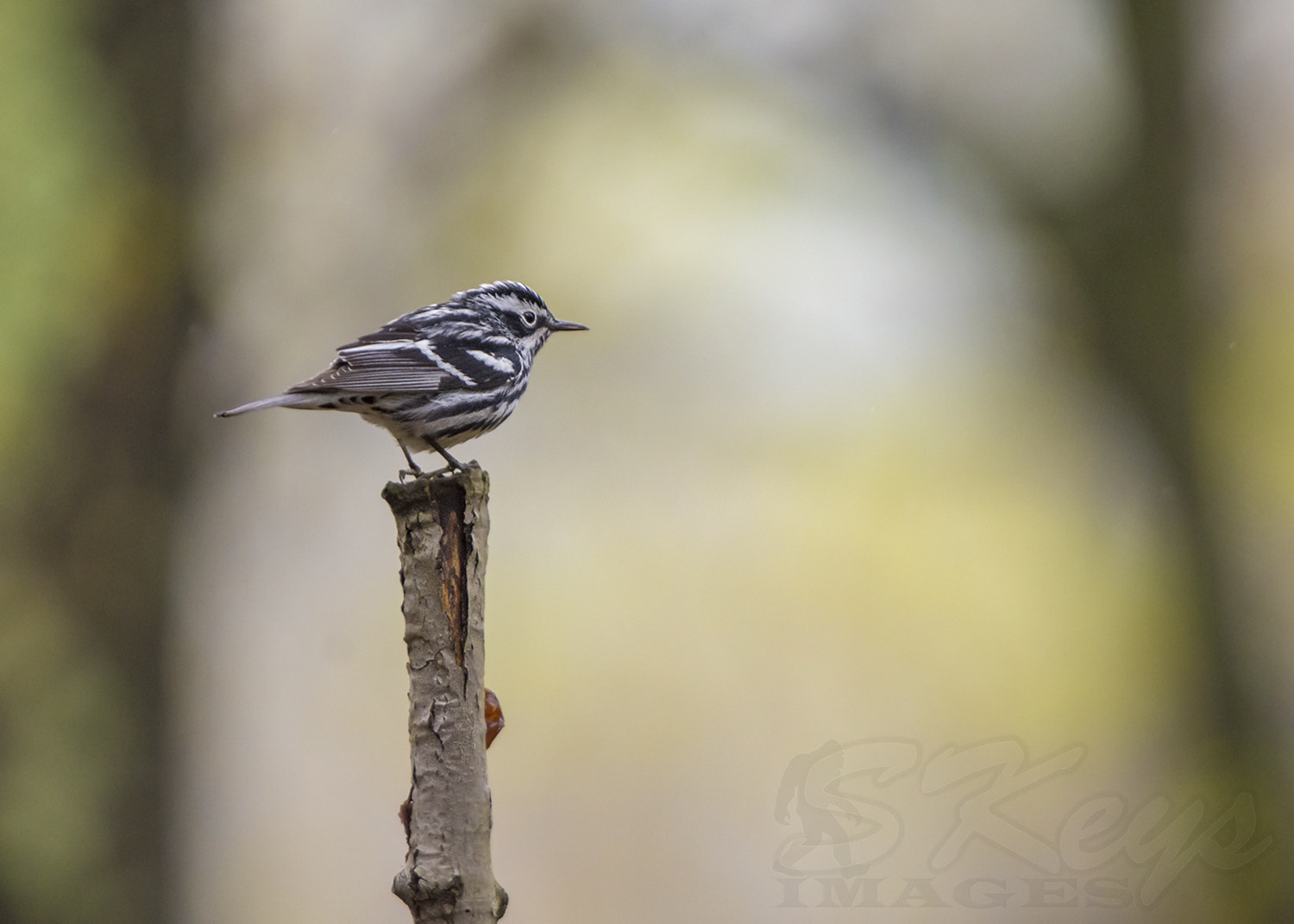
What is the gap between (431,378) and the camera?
3.65 m

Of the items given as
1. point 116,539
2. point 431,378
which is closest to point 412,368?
point 431,378

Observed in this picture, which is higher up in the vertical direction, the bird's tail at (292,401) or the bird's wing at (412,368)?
the bird's wing at (412,368)

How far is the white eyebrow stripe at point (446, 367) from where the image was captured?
146 inches

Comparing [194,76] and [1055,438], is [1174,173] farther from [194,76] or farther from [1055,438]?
[194,76]

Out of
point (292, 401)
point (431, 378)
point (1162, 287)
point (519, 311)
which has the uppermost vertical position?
point (1162, 287)

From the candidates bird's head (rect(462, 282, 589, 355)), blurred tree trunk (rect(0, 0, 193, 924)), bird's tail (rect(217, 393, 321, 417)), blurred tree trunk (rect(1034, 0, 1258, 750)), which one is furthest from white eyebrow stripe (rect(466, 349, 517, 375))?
blurred tree trunk (rect(1034, 0, 1258, 750))

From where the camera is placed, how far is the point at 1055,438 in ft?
24.3

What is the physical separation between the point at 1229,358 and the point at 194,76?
6.74 meters

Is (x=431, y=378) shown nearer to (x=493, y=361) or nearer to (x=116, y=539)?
(x=493, y=361)

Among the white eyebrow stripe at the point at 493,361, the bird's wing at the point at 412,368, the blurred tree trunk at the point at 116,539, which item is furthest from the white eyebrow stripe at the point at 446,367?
the blurred tree trunk at the point at 116,539

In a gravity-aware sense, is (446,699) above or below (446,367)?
below

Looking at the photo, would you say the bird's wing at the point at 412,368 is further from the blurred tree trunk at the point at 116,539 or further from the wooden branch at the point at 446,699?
the blurred tree trunk at the point at 116,539

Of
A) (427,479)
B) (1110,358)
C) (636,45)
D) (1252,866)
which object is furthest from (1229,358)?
(427,479)

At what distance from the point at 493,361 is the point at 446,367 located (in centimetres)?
24
